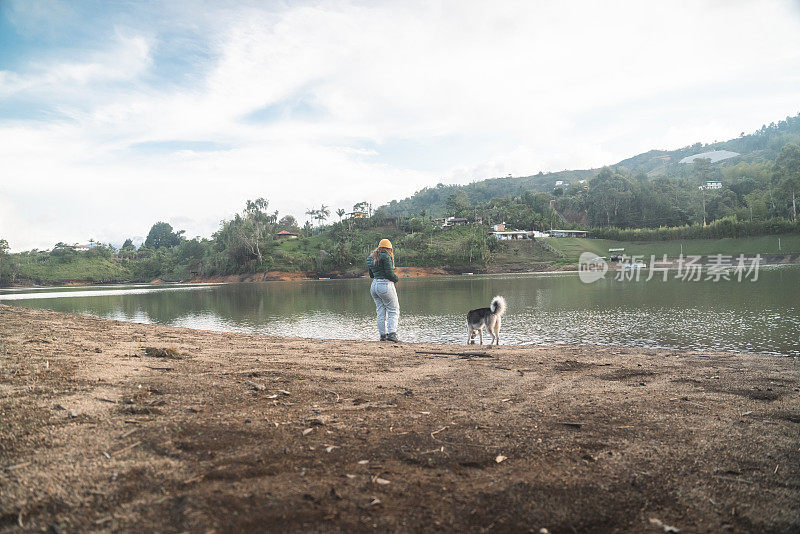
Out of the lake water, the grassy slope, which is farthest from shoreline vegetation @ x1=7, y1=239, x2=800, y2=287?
the lake water

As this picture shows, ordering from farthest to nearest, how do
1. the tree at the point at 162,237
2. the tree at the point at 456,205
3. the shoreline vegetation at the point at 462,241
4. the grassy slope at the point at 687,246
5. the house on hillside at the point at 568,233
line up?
the tree at the point at 162,237
the tree at the point at 456,205
the house on hillside at the point at 568,233
the shoreline vegetation at the point at 462,241
the grassy slope at the point at 687,246

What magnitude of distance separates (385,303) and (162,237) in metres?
155

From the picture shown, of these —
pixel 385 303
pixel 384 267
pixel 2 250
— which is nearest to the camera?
pixel 384 267

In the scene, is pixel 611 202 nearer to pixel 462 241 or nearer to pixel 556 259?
pixel 556 259

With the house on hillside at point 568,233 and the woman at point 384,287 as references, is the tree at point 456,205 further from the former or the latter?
the woman at point 384,287

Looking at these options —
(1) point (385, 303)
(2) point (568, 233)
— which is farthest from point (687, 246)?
(1) point (385, 303)

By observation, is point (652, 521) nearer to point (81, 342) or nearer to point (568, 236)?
point (81, 342)

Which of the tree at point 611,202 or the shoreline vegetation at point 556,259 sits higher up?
the tree at point 611,202

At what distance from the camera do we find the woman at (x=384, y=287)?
11914mm

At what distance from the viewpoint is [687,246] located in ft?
303

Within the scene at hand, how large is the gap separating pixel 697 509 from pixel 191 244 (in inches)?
4704

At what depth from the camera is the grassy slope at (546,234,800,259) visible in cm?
7938

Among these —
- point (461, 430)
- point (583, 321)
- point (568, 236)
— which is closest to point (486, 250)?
point (568, 236)

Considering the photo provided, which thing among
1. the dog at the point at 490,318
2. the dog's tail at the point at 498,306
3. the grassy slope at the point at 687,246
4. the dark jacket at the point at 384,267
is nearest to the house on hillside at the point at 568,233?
the grassy slope at the point at 687,246
